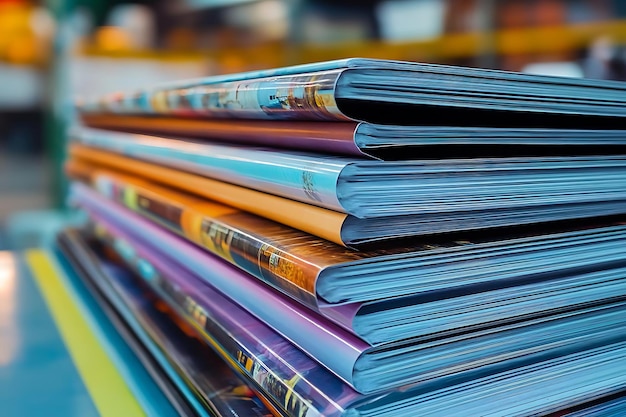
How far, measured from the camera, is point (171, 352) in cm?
46

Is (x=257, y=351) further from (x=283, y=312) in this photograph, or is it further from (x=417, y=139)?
(x=417, y=139)

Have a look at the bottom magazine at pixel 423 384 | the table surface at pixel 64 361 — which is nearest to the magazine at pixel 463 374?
the bottom magazine at pixel 423 384

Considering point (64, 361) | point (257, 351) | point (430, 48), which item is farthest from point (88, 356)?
point (430, 48)

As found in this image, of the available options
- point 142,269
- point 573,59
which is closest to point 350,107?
point 142,269

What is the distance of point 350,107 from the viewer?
304 millimetres

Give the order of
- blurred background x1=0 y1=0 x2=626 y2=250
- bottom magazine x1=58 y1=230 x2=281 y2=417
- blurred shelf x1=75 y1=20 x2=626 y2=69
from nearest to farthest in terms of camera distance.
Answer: bottom magazine x1=58 y1=230 x2=281 y2=417, blurred shelf x1=75 y1=20 x2=626 y2=69, blurred background x1=0 y1=0 x2=626 y2=250

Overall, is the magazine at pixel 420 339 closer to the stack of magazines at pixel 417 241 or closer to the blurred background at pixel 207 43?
the stack of magazines at pixel 417 241

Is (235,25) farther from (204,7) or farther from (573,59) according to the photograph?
(573,59)

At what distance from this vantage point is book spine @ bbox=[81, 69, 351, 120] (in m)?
0.29

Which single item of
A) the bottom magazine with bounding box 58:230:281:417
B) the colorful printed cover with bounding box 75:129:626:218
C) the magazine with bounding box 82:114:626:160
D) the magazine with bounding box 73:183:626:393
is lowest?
the bottom magazine with bounding box 58:230:281:417

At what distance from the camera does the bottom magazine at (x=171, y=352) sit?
383 millimetres

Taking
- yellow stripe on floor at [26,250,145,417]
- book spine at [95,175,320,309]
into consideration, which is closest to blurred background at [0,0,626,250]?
yellow stripe on floor at [26,250,145,417]

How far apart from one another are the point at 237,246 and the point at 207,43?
8.86ft

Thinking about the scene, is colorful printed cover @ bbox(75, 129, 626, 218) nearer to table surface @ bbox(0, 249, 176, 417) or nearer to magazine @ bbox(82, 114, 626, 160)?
magazine @ bbox(82, 114, 626, 160)
